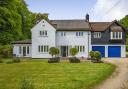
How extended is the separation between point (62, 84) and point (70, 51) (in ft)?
128

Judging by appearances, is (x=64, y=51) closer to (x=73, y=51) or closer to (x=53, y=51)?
(x=73, y=51)

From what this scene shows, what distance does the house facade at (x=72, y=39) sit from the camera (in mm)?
70500

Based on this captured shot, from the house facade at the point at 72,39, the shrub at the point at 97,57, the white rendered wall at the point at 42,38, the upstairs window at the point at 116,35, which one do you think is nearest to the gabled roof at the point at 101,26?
the house facade at the point at 72,39

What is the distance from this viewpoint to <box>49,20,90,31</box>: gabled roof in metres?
71.9

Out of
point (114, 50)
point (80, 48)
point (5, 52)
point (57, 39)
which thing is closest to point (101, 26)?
point (114, 50)

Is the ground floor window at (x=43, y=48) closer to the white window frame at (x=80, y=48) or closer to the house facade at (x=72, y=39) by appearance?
the house facade at (x=72, y=39)

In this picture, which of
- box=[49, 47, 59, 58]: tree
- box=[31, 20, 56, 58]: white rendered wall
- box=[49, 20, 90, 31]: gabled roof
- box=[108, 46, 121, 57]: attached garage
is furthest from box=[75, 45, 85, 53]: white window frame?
box=[49, 47, 59, 58]: tree

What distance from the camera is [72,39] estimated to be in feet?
237

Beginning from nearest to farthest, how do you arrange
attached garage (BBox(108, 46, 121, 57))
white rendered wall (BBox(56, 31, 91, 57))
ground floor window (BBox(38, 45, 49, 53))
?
ground floor window (BBox(38, 45, 49, 53))
white rendered wall (BBox(56, 31, 91, 57))
attached garage (BBox(108, 46, 121, 57))

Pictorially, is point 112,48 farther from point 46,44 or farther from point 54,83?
point 54,83

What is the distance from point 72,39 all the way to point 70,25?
3063 millimetres

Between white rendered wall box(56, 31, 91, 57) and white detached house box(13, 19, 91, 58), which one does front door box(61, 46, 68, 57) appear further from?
white rendered wall box(56, 31, 91, 57)

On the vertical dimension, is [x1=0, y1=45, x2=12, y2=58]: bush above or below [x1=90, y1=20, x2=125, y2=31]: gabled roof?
below

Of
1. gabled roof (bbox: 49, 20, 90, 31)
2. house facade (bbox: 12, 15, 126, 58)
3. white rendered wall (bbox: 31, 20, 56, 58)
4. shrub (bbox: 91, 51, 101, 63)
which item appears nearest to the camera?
shrub (bbox: 91, 51, 101, 63)
